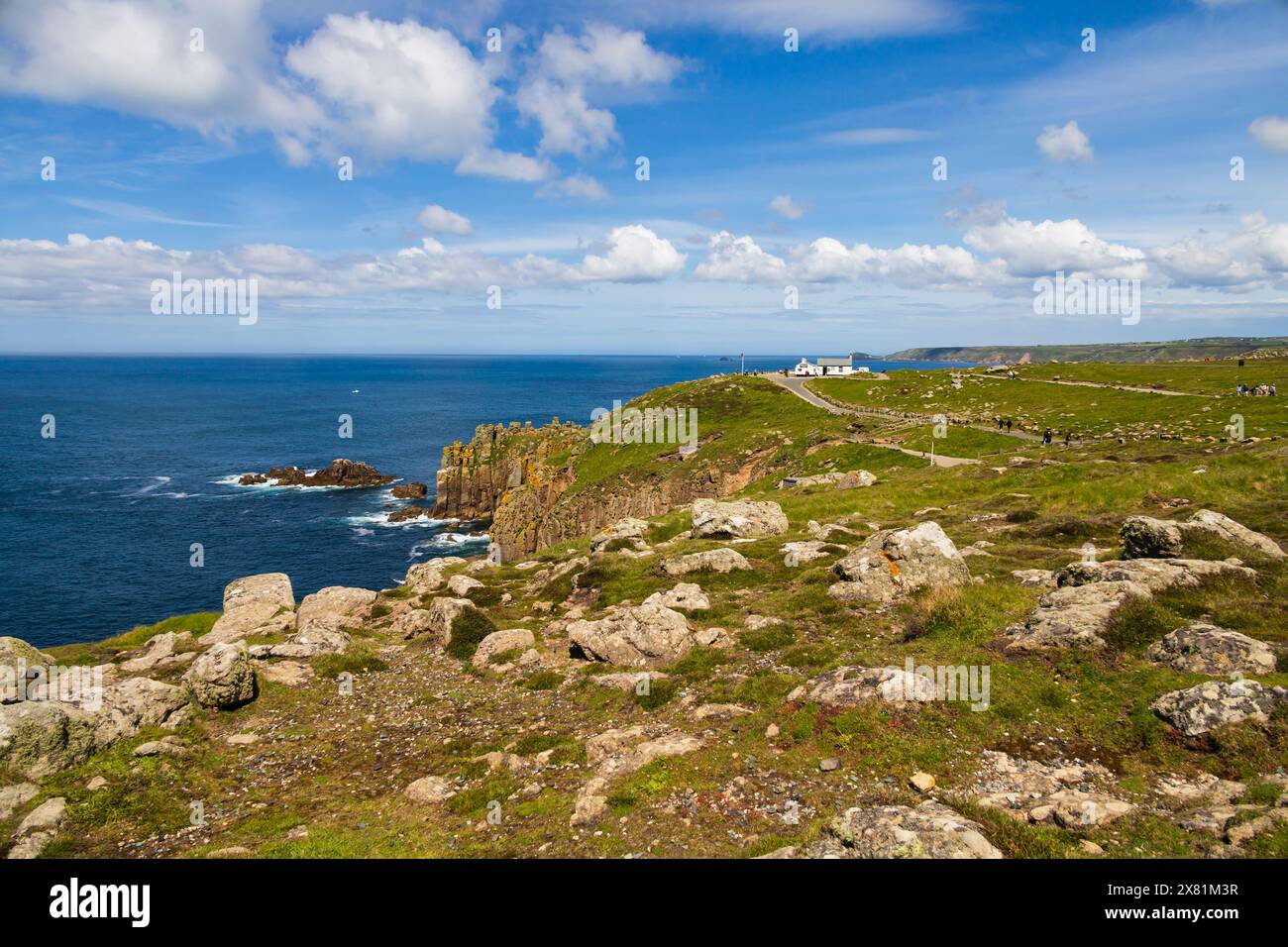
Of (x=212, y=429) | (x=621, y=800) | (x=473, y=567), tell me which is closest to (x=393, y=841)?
(x=621, y=800)

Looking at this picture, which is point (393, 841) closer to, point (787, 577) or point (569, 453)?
point (787, 577)

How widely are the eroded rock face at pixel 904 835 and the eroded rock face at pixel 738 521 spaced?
2830 cm

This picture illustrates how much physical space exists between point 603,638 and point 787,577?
11.2m

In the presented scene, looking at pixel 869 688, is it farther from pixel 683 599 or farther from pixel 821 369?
pixel 821 369

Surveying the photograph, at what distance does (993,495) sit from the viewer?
46.2 metres

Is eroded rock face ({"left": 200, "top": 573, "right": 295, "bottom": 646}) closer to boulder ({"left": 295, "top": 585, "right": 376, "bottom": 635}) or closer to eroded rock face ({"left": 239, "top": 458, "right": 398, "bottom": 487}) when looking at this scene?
boulder ({"left": 295, "top": 585, "right": 376, "bottom": 635})

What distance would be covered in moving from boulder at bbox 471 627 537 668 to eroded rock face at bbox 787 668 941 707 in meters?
12.9

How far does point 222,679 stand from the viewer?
2283 centimetres

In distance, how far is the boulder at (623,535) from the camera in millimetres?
42338

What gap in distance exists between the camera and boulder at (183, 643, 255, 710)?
22594 millimetres

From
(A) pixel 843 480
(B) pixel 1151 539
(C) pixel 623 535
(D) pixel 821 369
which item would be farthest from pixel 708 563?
(D) pixel 821 369

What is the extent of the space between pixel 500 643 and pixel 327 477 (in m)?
122

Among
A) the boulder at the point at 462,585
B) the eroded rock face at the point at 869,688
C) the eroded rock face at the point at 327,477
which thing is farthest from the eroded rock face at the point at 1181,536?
the eroded rock face at the point at 327,477
